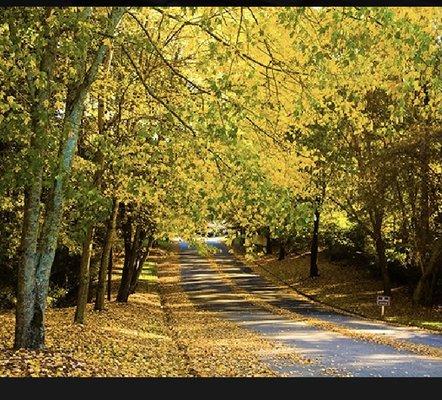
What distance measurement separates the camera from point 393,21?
7.95 meters

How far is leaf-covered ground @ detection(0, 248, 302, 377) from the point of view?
9891mm

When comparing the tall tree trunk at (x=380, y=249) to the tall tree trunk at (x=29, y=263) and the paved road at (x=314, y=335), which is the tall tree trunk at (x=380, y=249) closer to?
the paved road at (x=314, y=335)

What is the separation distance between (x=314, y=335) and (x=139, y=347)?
19.0 ft

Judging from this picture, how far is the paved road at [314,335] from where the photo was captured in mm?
12031

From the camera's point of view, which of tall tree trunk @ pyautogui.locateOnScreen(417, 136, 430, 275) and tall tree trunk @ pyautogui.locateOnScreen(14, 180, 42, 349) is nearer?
tall tree trunk @ pyautogui.locateOnScreen(14, 180, 42, 349)

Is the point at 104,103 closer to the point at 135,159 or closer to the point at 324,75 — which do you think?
the point at 135,159

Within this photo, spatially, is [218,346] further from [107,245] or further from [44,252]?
[44,252]

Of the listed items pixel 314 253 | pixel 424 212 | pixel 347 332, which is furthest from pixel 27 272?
pixel 314 253

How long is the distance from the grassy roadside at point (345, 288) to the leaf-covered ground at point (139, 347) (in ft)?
20.3

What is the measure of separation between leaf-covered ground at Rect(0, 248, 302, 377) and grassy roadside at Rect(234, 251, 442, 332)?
6.19 m

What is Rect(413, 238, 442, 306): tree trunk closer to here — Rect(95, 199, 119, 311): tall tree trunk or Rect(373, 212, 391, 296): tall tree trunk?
Rect(373, 212, 391, 296): tall tree trunk

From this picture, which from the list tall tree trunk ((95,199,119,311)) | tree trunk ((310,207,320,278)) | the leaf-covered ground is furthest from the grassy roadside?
tall tree trunk ((95,199,119,311))

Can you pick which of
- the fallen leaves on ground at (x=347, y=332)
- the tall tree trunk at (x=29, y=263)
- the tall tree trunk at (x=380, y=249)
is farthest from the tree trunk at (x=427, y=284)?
the tall tree trunk at (x=29, y=263)

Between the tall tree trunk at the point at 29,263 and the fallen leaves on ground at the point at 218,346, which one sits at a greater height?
the tall tree trunk at the point at 29,263
